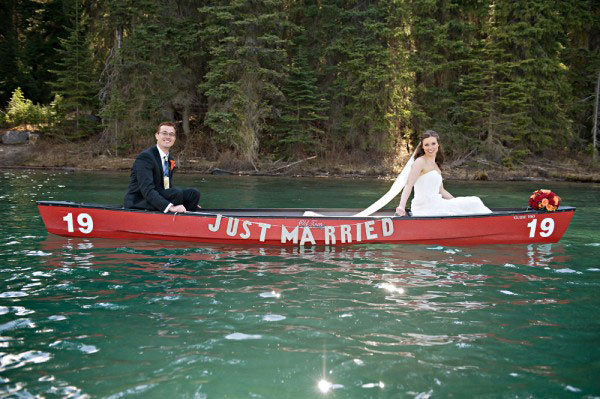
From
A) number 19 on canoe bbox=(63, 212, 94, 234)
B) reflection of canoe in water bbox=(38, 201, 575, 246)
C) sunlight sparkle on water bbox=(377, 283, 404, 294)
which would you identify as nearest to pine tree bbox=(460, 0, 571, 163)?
reflection of canoe in water bbox=(38, 201, 575, 246)

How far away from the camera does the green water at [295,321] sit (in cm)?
356

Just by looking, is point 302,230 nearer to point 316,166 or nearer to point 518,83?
point 316,166

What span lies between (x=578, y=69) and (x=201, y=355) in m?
32.1

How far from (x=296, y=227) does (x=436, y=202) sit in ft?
7.86

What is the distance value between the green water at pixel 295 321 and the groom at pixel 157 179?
2.17ft

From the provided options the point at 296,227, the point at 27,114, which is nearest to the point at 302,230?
the point at 296,227

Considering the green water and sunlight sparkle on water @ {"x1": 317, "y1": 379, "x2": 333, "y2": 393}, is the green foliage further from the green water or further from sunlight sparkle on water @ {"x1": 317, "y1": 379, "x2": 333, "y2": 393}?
sunlight sparkle on water @ {"x1": 317, "y1": 379, "x2": 333, "y2": 393}

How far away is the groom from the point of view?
7.94m

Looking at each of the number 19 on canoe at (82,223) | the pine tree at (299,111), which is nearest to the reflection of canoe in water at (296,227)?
the number 19 on canoe at (82,223)

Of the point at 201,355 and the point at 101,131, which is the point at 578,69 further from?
the point at 201,355

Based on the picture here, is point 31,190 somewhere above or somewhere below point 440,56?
below

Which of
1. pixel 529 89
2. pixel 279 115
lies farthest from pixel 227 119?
pixel 529 89

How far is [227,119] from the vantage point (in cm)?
2509

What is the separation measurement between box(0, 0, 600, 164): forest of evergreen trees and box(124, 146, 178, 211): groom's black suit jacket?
675 inches
